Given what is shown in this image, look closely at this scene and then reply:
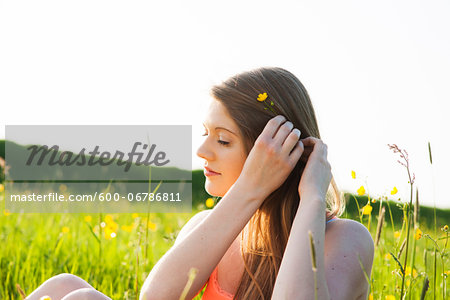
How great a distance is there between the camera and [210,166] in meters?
2.05

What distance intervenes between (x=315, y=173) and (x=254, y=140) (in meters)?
0.32

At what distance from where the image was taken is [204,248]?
70.5 inches

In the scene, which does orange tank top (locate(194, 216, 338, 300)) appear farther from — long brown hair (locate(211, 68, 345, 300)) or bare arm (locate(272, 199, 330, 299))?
bare arm (locate(272, 199, 330, 299))

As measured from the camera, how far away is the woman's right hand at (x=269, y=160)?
186 centimetres

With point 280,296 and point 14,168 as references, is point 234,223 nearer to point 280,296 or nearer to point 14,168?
point 280,296

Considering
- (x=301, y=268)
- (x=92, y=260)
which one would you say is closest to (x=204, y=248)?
(x=301, y=268)

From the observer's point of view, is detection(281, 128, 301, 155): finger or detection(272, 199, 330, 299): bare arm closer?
detection(272, 199, 330, 299): bare arm

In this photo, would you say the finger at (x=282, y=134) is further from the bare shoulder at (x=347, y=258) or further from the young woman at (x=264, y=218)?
the bare shoulder at (x=347, y=258)

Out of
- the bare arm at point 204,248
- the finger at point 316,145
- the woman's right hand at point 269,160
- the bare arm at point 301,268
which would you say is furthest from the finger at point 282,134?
the bare arm at point 301,268

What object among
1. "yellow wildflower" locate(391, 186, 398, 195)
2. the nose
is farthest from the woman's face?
"yellow wildflower" locate(391, 186, 398, 195)

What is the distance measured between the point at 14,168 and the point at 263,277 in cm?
524

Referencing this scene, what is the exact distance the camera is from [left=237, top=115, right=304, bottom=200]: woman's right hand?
1855 millimetres

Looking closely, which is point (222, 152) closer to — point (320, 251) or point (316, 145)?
point (316, 145)

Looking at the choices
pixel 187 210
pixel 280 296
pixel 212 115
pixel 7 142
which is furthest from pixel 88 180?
pixel 280 296
